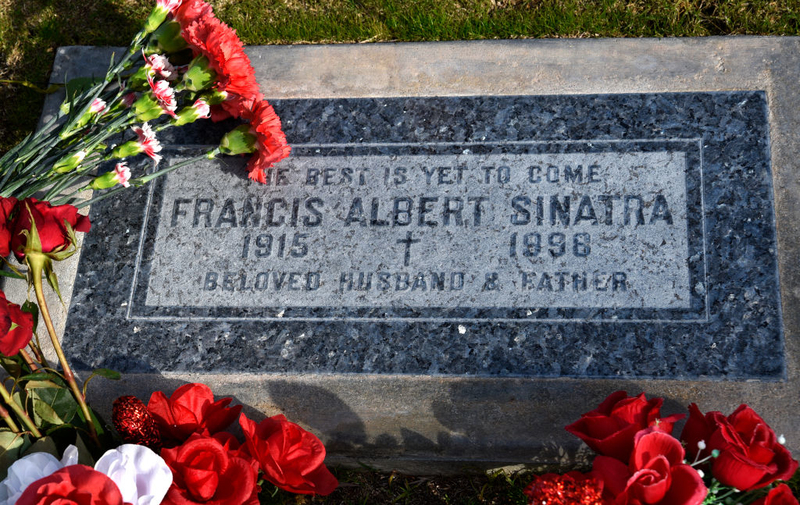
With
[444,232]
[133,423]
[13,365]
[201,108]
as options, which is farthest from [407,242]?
[13,365]

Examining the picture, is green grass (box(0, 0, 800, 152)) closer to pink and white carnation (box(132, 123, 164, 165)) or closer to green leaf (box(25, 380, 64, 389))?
pink and white carnation (box(132, 123, 164, 165))

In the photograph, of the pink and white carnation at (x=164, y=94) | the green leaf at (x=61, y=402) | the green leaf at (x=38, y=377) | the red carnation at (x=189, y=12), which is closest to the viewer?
the green leaf at (x=38, y=377)

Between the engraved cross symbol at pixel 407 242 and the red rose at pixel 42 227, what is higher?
the red rose at pixel 42 227

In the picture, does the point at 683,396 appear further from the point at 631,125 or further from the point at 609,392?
the point at 631,125

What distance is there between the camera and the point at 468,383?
2.24 metres

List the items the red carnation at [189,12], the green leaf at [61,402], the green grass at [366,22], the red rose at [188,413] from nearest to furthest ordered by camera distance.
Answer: the green leaf at [61,402] → the red rose at [188,413] → the red carnation at [189,12] → the green grass at [366,22]

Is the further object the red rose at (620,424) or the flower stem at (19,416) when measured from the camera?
the red rose at (620,424)

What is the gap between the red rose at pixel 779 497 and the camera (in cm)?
159

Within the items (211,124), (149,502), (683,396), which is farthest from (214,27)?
(683,396)

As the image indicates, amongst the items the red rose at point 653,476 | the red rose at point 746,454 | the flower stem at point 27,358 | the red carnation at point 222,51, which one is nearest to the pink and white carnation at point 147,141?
the red carnation at point 222,51

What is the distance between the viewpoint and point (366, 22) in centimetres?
300

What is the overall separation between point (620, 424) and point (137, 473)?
1.27 meters

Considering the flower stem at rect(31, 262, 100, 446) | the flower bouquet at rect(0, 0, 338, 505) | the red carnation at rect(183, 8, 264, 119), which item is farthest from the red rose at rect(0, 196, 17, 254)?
the red carnation at rect(183, 8, 264, 119)

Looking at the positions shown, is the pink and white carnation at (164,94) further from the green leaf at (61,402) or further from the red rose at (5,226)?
the green leaf at (61,402)
